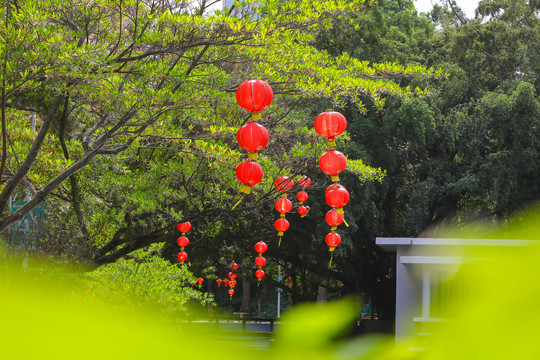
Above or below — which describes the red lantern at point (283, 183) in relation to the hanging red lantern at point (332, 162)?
below

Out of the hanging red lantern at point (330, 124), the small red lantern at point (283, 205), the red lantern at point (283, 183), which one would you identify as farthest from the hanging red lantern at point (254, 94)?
the small red lantern at point (283, 205)

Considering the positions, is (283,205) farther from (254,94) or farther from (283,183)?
(254,94)

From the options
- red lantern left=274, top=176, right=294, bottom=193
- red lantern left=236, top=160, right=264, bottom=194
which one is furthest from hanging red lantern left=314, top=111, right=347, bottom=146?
red lantern left=236, top=160, right=264, bottom=194

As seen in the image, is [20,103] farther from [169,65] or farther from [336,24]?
[336,24]

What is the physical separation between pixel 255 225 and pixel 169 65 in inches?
347

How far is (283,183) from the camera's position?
Answer: 8383 mm

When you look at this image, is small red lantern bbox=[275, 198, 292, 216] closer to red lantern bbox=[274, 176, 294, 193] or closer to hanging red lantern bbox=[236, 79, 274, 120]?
red lantern bbox=[274, 176, 294, 193]

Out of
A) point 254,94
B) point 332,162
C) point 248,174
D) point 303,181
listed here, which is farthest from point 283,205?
point 254,94

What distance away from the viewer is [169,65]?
6.91m

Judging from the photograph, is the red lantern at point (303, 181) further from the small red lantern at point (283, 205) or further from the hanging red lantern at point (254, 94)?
the hanging red lantern at point (254, 94)

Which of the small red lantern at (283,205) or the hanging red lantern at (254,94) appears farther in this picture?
the small red lantern at (283,205)

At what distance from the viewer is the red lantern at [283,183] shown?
27.3ft

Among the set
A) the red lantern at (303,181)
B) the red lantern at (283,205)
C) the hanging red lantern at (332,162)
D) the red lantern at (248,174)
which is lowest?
the red lantern at (283,205)

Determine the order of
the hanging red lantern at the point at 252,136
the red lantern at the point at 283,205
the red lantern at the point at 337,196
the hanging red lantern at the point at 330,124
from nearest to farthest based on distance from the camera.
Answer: the hanging red lantern at the point at 252,136 < the hanging red lantern at the point at 330,124 < the red lantern at the point at 337,196 < the red lantern at the point at 283,205
